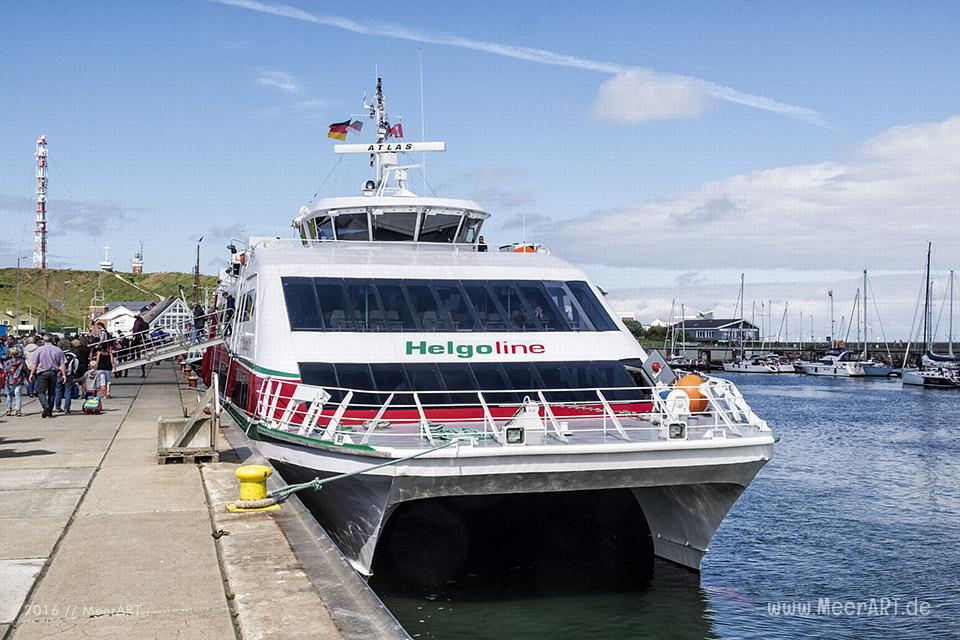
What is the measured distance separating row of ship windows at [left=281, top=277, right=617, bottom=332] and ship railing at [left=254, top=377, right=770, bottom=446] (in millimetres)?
1382

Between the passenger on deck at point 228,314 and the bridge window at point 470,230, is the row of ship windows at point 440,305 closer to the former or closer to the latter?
the bridge window at point 470,230

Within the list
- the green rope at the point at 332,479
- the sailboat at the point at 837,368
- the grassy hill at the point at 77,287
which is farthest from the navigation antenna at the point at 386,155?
the grassy hill at the point at 77,287

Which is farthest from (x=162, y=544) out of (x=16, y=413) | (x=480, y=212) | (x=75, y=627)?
(x=16, y=413)

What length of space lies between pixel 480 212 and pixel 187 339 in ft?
46.0

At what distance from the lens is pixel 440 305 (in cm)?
1402

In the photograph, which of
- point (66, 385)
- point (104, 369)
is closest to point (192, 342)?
point (104, 369)

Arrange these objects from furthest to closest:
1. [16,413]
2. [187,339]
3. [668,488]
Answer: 1. [187,339]
2. [16,413]
3. [668,488]

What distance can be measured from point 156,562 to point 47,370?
40.4 feet

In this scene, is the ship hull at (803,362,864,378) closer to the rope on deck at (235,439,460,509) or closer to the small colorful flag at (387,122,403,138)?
the small colorful flag at (387,122,403,138)

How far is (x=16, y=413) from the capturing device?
19.7m

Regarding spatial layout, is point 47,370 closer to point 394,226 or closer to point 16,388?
point 16,388

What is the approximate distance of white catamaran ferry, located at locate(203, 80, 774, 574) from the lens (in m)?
10.3

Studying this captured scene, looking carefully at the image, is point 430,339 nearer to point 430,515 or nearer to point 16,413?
point 430,515

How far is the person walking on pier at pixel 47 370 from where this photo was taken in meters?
18.5
